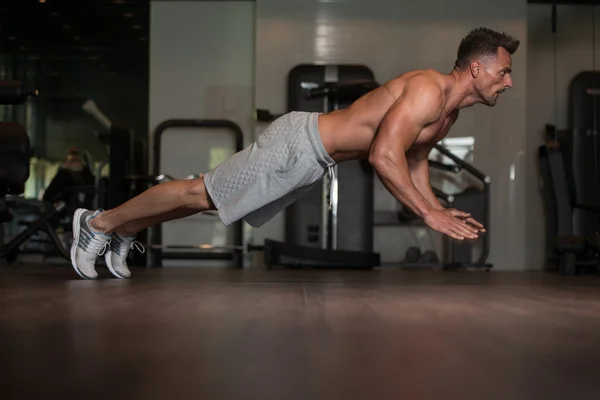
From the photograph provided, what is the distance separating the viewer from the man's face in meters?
2.24

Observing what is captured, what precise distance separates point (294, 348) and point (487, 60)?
62.1 inches

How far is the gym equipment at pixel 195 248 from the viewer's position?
4.54 meters

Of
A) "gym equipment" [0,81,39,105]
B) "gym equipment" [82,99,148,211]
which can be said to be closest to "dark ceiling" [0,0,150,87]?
"gym equipment" [82,99,148,211]

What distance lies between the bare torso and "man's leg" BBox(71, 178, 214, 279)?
0.48m

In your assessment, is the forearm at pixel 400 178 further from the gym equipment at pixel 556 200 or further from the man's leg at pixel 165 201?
the gym equipment at pixel 556 200

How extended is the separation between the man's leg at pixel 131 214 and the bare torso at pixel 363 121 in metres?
0.48

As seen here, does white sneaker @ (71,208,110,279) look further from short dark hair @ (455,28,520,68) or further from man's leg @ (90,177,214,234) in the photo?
short dark hair @ (455,28,520,68)

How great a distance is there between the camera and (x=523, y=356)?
939 millimetres

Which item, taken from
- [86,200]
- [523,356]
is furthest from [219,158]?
[523,356]

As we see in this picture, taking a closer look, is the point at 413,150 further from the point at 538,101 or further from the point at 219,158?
the point at 538,101

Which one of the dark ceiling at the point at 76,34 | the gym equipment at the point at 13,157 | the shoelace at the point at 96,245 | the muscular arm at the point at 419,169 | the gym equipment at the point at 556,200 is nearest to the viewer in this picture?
the shoelace at the point at 96,245

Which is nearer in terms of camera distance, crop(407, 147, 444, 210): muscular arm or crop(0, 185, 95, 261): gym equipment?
crop(407, 147, 444, 210): muscular arm

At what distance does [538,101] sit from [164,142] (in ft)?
9.35

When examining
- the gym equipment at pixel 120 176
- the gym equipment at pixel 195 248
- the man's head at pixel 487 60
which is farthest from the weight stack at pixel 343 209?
the man's head at pixel 487 60
